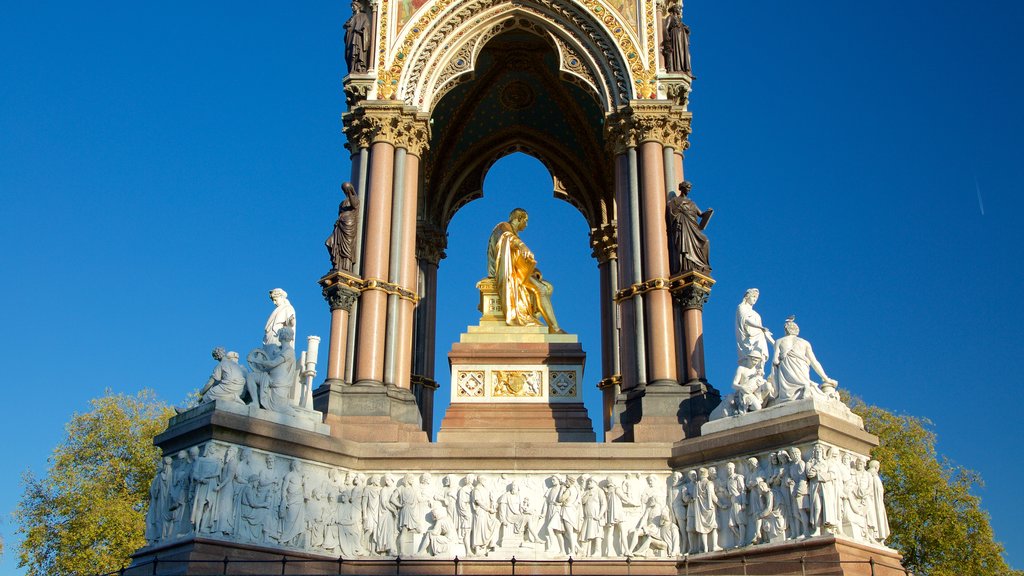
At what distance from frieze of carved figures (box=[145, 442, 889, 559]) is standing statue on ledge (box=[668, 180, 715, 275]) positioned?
469cm

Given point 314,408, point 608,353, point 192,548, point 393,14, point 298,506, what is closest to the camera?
point 192,548

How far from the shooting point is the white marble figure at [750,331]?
2039 centimetres

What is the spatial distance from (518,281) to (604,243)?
14.3 ft

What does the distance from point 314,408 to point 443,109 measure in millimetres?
10924

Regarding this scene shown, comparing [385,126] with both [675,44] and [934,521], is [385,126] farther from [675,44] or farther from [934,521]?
[934,521]

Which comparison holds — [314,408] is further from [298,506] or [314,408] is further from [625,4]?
[625,4]

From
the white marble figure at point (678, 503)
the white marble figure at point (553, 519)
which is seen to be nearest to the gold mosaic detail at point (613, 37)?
the white marble figure at point (678, 503)

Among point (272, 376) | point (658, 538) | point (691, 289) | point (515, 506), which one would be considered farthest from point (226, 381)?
point (691, 289)

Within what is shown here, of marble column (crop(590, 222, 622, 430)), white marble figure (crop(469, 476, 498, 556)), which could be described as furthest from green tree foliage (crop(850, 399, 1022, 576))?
white marble figure (crop(469, 476, 498, 556))

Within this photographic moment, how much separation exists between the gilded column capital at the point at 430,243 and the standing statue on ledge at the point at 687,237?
27.6 feet

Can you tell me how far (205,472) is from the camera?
1809 cm

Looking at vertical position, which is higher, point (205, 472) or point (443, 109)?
point (443, 109)

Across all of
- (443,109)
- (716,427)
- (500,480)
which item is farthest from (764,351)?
(443,109)

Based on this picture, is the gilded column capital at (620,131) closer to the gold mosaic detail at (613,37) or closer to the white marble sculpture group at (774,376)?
the gold mosaic detail at (613,37)
